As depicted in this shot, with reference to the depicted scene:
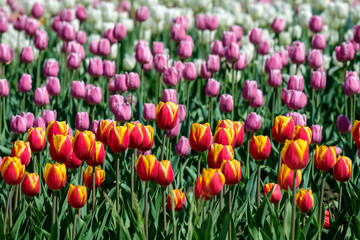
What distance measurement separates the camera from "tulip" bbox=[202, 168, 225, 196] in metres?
2.26

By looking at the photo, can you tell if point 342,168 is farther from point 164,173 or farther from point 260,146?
point 164,173

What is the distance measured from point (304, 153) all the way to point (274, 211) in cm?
39

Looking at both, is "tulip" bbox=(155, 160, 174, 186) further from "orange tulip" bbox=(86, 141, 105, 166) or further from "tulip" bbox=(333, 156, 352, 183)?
"tulip" bbox=(333, 156, 352, 183)

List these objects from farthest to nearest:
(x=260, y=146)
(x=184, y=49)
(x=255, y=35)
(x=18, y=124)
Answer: (x=255, y=35), (x=184, y=49), (x=18, y=124), (x=260, y=146)

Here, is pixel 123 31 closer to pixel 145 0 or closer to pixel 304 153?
pixel 145 0

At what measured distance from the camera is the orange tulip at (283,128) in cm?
265

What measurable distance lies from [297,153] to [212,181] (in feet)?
1.08

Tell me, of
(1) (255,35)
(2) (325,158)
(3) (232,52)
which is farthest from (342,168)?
(1) (255,35)

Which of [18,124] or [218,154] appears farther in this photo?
[18,124]

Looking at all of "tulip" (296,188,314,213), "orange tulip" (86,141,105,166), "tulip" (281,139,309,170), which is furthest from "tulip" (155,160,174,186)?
"tulip" (296,188,314,213)

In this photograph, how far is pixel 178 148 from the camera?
3.22 m

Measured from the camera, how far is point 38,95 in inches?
160

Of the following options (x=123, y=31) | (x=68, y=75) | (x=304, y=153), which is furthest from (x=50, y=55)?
(x=304, y=153)

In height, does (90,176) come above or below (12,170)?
below
